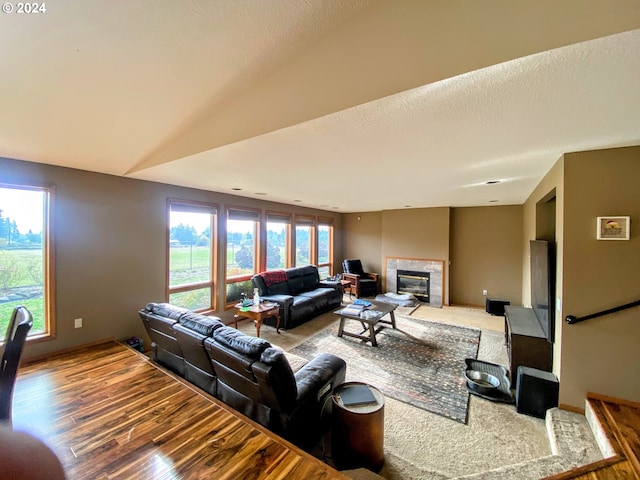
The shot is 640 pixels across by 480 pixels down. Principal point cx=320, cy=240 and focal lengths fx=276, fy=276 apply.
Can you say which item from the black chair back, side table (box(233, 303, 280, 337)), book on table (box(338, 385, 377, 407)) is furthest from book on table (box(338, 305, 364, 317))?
the black chair back

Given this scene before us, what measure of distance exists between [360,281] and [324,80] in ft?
19.6

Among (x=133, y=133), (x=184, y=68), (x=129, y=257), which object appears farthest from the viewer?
(x=129, y=257)

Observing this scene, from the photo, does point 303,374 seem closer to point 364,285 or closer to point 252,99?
point 252,99

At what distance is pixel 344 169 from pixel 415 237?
4559mm

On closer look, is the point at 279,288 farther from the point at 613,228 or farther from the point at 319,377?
the point at 613,228

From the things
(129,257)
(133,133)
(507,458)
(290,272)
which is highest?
(133,133)

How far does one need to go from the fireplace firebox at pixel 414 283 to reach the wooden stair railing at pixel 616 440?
14.8 feet

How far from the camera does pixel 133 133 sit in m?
2.59

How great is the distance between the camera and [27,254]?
3113 mm

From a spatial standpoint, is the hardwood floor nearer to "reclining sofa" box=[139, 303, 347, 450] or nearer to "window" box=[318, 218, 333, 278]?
"reclining sofa" box=[139, 303, 347, 450]

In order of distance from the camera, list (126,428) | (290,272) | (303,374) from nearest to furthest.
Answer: (126,428)
(303,374)
(290,272)

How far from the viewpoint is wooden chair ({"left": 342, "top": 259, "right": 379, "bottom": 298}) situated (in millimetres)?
7250

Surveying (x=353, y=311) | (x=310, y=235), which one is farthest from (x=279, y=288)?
(x=310, y=235)

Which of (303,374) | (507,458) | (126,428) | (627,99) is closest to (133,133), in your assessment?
(126,428)
